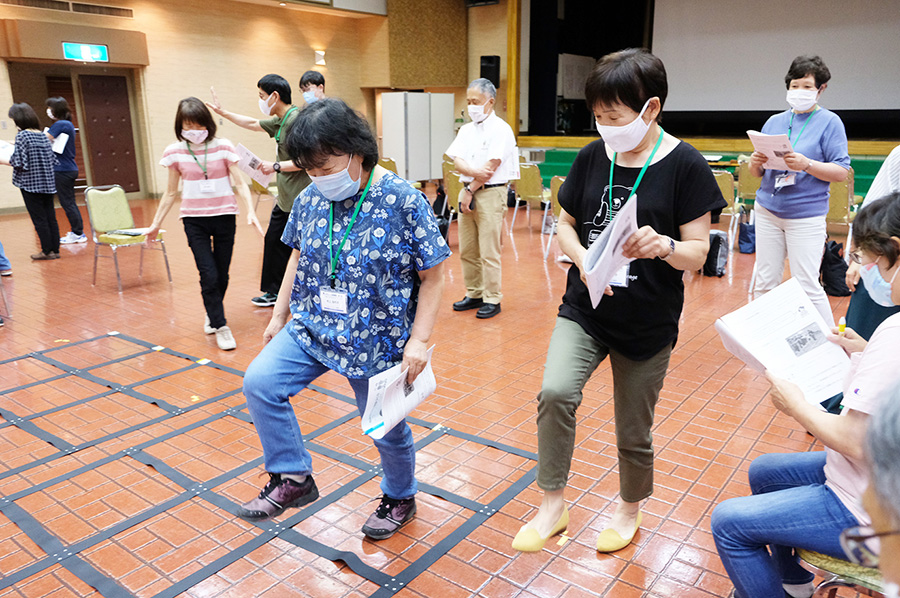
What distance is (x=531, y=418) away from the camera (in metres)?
3.38

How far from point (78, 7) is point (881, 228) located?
1345 cm

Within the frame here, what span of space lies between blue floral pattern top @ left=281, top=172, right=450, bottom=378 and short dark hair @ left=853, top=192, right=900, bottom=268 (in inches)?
45.0

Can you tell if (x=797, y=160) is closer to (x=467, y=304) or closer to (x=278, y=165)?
(x=467, y=304)

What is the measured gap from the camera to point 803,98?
352 cm

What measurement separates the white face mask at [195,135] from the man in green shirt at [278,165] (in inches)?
14.4

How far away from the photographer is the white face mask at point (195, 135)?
420cm

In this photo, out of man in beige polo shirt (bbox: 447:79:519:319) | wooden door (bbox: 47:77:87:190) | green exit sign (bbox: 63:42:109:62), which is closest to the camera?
man in beige polo shirt (bbox: 447:79:519:319)

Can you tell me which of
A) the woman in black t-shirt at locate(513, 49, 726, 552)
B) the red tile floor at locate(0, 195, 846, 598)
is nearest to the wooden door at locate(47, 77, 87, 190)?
the red tile floor at locate(0, 195, 846, 598)

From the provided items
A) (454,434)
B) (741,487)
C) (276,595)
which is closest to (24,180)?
(454,434)

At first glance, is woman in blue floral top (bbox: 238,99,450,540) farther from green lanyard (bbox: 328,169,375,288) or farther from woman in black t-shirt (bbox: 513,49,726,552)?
woman in black t-shirt (bbox: 513,49,726,552)

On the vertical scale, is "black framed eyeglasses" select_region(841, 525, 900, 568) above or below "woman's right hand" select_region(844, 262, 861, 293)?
above

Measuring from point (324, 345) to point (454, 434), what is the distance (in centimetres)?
130

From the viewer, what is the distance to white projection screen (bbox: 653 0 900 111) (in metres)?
11.5

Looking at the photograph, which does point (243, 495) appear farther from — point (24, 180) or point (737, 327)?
point (24, 180)
